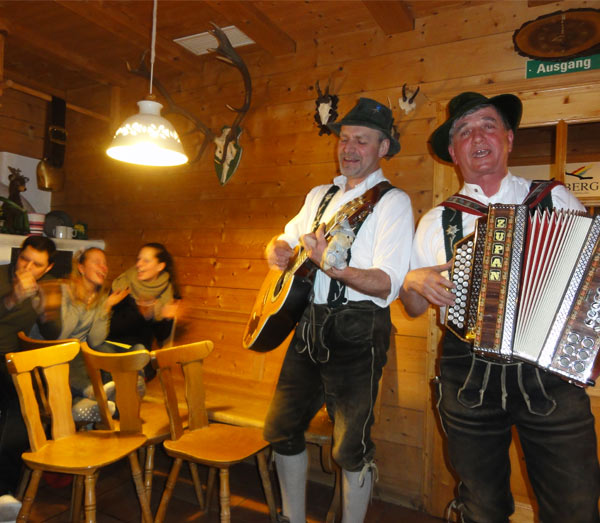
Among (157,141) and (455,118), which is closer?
(455,118)

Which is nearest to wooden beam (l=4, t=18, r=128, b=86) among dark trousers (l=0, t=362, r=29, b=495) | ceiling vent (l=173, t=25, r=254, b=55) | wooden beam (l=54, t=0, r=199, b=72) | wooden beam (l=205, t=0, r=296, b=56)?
wooden beam (l=54, t=0, r=199, b=72)

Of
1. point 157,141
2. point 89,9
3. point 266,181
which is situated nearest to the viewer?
point 157,141

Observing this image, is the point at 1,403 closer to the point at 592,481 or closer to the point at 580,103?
the point at 592,481

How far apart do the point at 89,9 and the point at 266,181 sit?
1.42 meters

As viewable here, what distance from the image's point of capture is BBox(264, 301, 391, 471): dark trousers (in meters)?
1.63

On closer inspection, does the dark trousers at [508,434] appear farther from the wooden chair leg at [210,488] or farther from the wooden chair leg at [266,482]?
the wooden chair leg at [210,488]

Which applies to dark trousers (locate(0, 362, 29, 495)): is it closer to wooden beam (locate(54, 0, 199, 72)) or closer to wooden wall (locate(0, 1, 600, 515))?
wooden wall (locate(0, 1, 600, 515))

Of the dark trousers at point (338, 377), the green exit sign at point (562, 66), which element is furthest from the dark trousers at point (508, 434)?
the green exit sign at point (562, 66)

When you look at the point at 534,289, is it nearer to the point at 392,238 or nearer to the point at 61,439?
the point at 392,238

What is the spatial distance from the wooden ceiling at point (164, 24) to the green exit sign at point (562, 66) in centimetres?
52

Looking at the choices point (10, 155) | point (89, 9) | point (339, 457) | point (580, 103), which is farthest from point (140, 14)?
point (339, 457)

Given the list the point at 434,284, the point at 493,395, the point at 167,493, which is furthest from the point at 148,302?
the point at 493,395

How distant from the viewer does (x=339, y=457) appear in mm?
1643

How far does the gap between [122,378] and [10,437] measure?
77 centimetres
